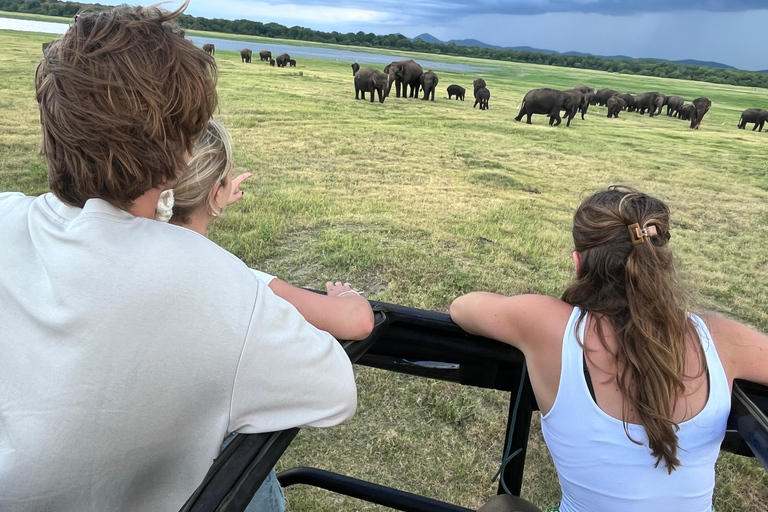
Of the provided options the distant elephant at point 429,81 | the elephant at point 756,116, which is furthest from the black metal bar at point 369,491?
the elephant at point 756,116

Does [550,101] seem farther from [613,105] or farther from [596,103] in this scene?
[596,103]

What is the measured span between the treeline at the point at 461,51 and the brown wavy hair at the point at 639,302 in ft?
228

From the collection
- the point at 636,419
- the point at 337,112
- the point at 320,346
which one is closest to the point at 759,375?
the point at 636,419

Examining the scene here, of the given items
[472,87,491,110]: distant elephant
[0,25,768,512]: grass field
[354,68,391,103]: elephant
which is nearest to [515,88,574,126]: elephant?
[472,87,491,110]: distant elephant

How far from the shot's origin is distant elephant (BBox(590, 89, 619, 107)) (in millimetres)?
27097

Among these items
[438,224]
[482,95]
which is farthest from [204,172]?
[482,95]

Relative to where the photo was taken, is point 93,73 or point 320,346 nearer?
point 93,73

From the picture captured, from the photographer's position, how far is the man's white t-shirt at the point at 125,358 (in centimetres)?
88

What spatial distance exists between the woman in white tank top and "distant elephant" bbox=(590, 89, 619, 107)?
28109 millimetres

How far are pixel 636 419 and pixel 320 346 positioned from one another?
83 cm

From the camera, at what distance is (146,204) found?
106 centimetres

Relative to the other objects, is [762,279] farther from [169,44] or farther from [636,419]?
[169,44]

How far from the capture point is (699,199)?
27.2 ft

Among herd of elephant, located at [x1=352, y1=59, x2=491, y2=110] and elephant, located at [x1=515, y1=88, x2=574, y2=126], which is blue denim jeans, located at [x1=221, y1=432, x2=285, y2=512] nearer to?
elephant, located at [x1=515, y1=88, x2=574, y2=126]
